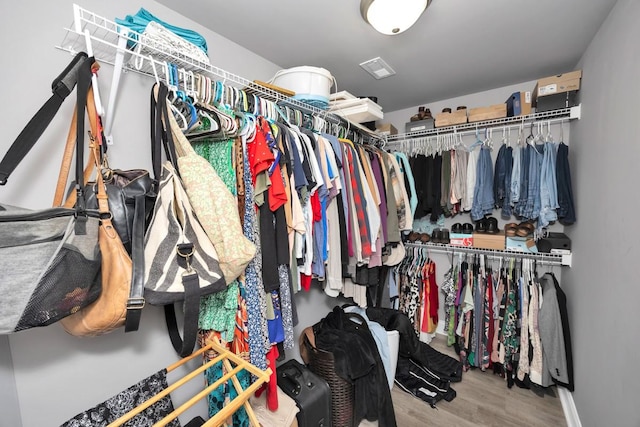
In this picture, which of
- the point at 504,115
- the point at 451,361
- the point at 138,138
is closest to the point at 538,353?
the point at 451,361

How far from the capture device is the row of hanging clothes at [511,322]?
1.82 m

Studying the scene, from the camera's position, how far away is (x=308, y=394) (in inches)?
54.8

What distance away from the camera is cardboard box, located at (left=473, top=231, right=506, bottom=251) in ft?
7.09

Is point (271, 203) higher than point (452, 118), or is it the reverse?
point (452, 118)

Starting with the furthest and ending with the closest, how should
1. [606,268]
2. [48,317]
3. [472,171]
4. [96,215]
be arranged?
[472,171], [606,268], [96,215], [48,317]

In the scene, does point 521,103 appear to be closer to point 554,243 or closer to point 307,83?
point 554,243

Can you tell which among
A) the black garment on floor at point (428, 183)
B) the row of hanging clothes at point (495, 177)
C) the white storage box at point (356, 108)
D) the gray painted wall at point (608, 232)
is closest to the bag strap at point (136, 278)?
the white storage box at point (356, 108)

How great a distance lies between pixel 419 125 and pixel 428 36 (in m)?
1.08

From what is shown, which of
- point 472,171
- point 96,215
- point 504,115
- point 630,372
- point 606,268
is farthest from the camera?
point 472,171

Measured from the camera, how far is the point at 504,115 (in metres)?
2.18

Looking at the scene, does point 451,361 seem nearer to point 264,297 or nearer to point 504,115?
point 264,297

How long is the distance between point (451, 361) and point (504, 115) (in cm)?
212

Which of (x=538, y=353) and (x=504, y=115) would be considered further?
(x=504, y=115)

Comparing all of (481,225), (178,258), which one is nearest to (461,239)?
(481,225)
